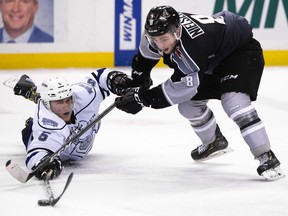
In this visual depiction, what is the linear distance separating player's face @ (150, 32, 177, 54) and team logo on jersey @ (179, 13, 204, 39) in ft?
0.33

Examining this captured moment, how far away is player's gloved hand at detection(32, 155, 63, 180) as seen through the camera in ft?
13.8

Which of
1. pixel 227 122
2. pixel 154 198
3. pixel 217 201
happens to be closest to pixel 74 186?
pixel 154 198

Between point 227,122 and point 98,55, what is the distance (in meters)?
2.34

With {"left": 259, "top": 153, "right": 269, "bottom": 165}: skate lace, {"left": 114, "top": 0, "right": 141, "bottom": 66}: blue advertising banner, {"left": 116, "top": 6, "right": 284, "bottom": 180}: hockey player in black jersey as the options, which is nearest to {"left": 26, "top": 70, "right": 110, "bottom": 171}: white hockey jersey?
{"left": 116, "top": 6, "right": 284, "bottom": 180}: hockey player in black jersey

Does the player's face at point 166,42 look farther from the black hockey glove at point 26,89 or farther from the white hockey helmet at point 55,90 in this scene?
the black hockey glove at point 26,89

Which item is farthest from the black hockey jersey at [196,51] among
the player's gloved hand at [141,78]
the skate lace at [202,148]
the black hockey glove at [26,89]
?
the black hockey glove at [26,89]

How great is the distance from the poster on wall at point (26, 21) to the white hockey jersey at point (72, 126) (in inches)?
119

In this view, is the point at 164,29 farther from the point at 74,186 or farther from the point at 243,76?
the point at 74,186

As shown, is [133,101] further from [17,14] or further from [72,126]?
[17,14]

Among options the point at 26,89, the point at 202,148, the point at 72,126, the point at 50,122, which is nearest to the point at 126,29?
the point at 26,89

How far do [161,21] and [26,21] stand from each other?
3937 millimetres

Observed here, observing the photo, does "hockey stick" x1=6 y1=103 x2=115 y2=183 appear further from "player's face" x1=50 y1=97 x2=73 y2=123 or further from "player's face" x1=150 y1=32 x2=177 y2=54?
"player's face" x1=150 y1=32 x2=177 y2=54

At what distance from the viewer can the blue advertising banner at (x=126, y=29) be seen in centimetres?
795

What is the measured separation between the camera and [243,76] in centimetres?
420
